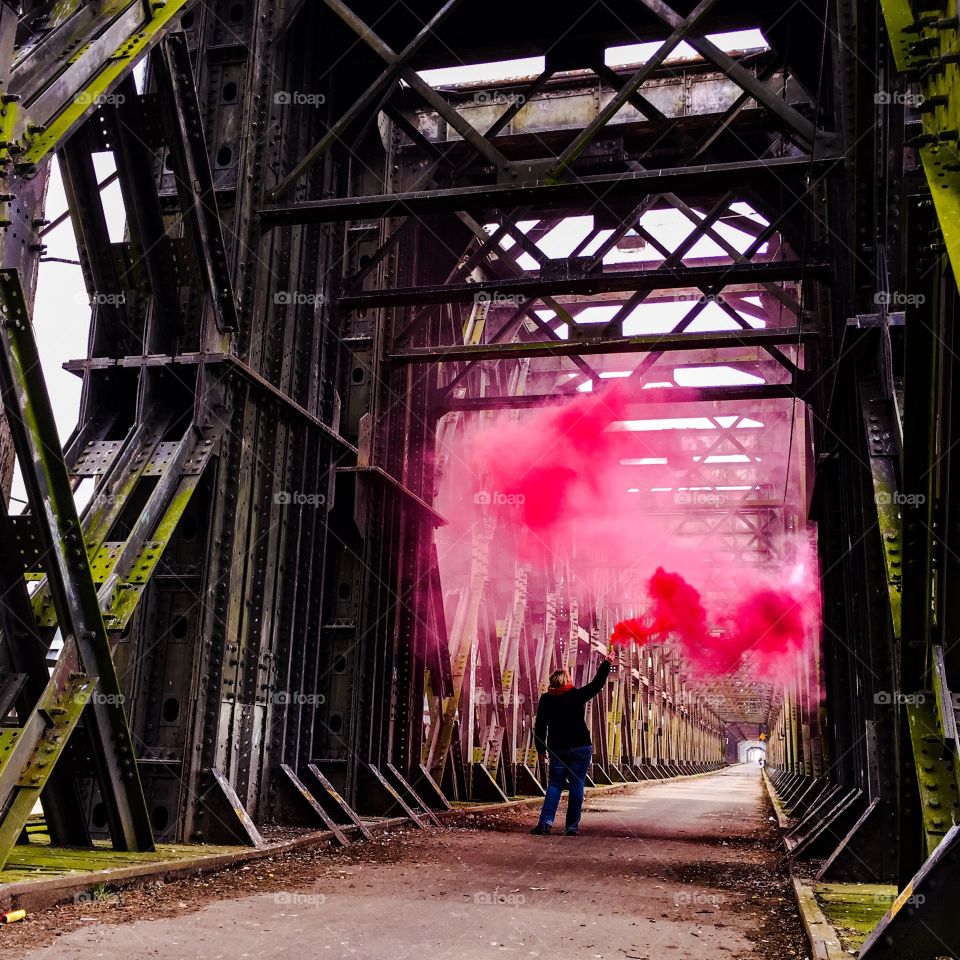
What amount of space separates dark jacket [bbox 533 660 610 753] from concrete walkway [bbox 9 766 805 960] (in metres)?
2.24

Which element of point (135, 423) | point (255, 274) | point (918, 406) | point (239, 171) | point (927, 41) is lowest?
point (918, 406)

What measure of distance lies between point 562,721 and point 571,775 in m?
0.61

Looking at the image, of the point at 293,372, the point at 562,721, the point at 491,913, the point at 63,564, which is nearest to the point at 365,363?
the point at 293,372

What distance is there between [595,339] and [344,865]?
6431 mm

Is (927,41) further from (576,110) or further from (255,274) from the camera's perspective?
(576,110)

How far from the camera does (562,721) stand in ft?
38.2

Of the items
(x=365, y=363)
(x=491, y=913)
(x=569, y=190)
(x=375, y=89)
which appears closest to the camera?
(x=491, y=913)

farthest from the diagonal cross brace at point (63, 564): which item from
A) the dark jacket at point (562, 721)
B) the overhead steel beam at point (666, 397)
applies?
the overhead steel beam at point (666, 397)

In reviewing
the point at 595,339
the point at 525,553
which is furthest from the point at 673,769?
the point at 595,339

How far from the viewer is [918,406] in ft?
14.2

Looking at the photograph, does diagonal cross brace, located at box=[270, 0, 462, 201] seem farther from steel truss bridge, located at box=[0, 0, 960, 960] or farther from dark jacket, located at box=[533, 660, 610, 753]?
dark jacket, located at box=[533, 660, 610, 753]

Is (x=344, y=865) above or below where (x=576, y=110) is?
below

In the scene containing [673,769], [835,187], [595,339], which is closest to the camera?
[835,187]

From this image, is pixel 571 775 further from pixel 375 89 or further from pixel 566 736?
pixel 375 89
